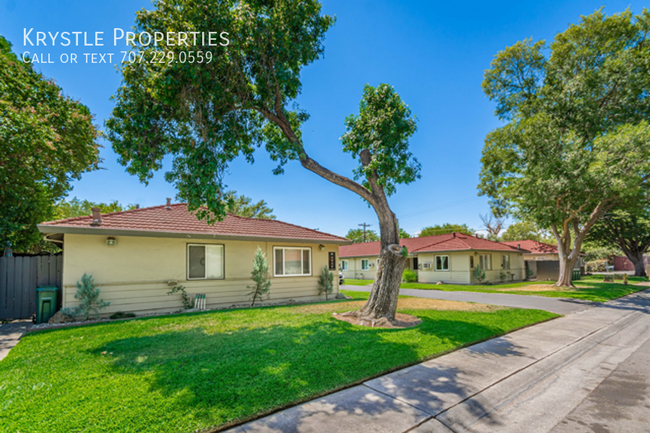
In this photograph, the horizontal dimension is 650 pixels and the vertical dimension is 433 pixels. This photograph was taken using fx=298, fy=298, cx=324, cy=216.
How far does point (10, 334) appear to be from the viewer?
23.7ft

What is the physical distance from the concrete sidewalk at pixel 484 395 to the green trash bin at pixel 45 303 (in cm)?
856

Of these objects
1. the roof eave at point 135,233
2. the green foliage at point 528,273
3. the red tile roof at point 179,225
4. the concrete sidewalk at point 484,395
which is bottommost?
the green foliage at point 528,273

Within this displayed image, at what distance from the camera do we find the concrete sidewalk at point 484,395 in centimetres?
329

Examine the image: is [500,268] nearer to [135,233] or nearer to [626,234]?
[626,234]

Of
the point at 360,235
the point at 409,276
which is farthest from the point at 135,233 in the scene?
the point at 360,235

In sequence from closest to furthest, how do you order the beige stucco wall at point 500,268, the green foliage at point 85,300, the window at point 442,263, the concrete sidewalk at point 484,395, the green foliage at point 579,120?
the concrete sidewalk at point 484,395
the green foliage at point 85,300
the green foliage at point 579,120
the beige stucco wall at point 500,268
the window at point 442,263

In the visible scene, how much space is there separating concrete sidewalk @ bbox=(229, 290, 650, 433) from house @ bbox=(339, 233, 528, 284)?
16.3 metres

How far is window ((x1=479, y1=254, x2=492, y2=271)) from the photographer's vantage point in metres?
23.5

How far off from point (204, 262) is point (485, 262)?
71.6 ft

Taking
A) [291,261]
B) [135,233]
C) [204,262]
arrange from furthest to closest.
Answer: [291,261] < [204,262] < [135,233]

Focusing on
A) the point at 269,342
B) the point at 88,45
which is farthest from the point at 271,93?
the point at 269,342

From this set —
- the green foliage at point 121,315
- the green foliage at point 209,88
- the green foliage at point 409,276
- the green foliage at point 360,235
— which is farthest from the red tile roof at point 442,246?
the green foliage at point 360,235

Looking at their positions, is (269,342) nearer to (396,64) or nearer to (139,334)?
(139,334)

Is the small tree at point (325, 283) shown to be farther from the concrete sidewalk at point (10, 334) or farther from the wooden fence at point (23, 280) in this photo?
the concrete sidewalk at point (10, 334)
